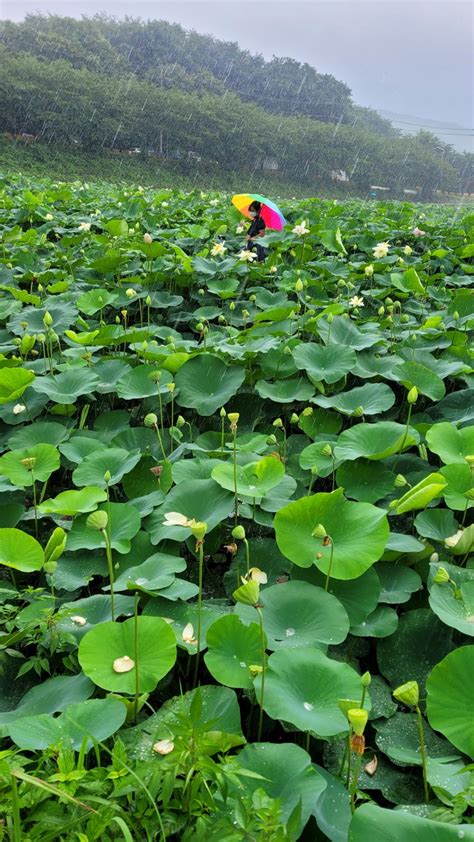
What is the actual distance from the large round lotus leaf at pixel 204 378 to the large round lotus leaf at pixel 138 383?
0.20ft

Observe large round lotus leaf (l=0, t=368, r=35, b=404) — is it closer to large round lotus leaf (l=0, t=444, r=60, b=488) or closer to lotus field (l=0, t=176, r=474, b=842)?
lotus field (l=0, t=176, r=474, b=842)

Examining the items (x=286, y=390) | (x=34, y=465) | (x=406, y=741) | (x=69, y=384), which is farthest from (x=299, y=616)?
(x=69, y=384)

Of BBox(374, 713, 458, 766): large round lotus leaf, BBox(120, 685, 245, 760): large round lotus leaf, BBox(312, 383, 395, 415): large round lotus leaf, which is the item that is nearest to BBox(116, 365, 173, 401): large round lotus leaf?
BBox(312, 383, 395, 415): large round lotus leaf

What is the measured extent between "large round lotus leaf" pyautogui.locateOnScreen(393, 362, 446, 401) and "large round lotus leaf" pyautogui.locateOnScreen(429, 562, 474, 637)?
2.64ft

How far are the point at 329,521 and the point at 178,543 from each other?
0.38 metres

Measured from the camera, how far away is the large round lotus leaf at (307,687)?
891mm

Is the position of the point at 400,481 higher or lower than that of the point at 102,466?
higher

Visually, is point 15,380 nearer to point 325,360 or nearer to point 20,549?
point 20,549

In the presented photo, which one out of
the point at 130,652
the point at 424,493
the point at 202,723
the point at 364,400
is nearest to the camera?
the point at 202,723

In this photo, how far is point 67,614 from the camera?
42.7 inches

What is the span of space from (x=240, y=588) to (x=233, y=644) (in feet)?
0.67

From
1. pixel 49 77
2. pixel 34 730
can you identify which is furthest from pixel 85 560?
pixel 49 77

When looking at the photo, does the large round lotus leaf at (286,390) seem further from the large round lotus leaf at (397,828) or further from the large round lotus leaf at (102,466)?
the large round lotus leaf at (397,828)

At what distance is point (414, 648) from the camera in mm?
1128
